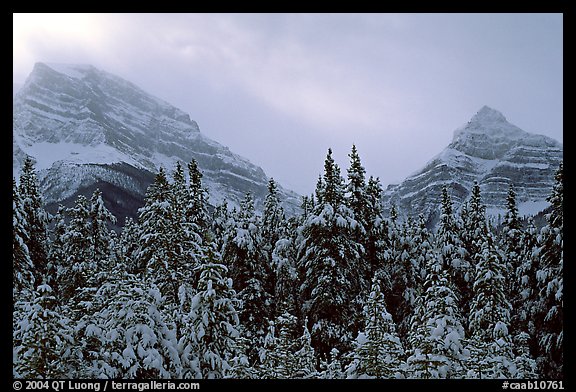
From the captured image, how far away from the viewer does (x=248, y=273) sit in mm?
24172

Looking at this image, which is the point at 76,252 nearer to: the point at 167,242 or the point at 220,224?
the point at 220,224

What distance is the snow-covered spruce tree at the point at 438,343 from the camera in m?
9.47

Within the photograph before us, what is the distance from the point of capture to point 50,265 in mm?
32469

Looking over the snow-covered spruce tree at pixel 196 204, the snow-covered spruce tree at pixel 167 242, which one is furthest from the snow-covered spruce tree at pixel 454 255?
the snow-covered spruce tree at pixel 167 242

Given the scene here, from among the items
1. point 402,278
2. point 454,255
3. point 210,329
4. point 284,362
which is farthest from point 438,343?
point 454,255

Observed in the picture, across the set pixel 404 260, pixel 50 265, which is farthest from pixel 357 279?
→ pixel 50 265

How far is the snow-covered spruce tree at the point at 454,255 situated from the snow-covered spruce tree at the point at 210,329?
17630 mm

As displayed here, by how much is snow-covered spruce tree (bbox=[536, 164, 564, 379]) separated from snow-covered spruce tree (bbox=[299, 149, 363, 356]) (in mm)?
8310

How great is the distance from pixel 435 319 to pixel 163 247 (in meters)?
14.7

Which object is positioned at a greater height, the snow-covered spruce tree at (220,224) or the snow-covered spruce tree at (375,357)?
the snow-covered spruce tree at (220,224)

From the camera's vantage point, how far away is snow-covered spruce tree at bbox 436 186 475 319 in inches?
1093

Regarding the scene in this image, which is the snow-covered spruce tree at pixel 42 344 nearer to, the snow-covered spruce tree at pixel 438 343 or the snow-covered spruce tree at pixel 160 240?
the snow-covered spruce tree at pixel 438 343

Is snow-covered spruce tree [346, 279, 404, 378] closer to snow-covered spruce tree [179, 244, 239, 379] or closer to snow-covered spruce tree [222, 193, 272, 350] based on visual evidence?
snow-covered spruce tree [179, 244, 239, 379]

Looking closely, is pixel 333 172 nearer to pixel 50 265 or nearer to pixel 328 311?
pixel 328 311
